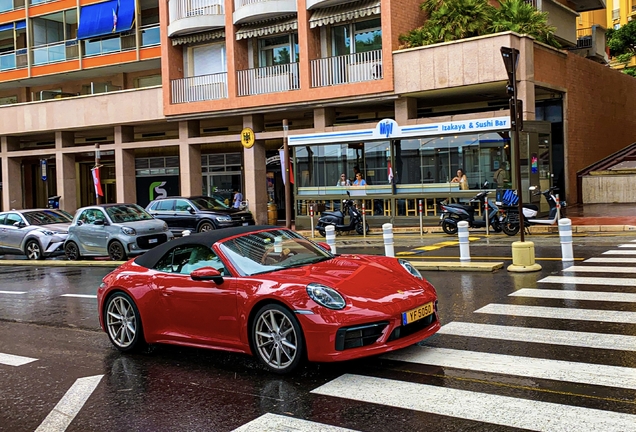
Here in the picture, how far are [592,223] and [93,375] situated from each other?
16052 mm

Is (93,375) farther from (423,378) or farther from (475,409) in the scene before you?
(475,409)

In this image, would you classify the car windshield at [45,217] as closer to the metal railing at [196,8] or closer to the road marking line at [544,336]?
the metal railing at [196,8]

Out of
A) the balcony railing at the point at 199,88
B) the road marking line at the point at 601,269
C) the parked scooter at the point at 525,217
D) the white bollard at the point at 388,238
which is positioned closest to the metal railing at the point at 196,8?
the balcony railing at the point at 199,88

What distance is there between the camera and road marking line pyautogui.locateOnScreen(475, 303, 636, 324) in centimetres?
805

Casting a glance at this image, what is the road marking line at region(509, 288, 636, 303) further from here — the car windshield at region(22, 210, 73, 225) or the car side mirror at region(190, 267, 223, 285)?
the car windshield at region(22, 210, 73, 225)

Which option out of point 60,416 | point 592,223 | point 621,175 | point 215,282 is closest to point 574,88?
point 621,175

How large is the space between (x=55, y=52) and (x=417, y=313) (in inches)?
1373

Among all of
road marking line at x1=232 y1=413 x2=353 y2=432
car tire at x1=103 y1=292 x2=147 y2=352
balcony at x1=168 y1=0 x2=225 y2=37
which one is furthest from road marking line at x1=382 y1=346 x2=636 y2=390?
balcony at x1=168 y1=0 x2=225 y2=37

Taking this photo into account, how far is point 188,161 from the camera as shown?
31219 millimetres

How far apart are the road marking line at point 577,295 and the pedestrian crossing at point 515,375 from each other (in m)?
0.07

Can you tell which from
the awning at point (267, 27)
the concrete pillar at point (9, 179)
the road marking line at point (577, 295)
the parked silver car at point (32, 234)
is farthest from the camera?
the concrete pillar at point (9, 179)

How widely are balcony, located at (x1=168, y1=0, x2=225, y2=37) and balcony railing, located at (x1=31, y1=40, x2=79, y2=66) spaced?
314 inches

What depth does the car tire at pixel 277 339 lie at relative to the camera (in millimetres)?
6379

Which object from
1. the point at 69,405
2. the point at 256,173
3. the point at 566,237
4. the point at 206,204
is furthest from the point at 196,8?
the point at 69,405
